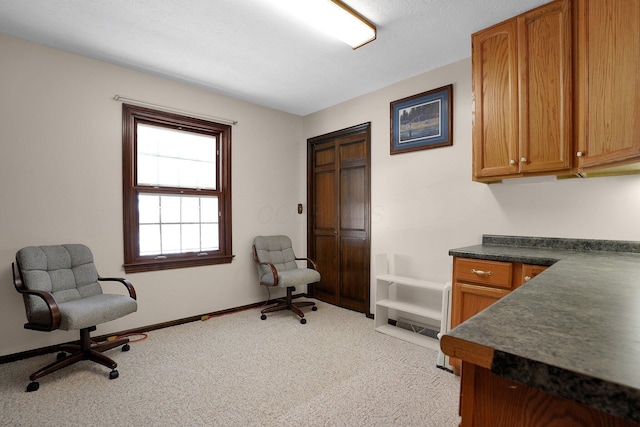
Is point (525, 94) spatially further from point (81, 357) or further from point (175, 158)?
point (81, 357)

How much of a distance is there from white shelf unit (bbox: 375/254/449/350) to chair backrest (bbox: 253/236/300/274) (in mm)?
1319

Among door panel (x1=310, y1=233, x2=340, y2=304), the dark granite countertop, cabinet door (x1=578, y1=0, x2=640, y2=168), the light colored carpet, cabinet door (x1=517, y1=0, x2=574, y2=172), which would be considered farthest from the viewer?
door panel (x1=310, y1=233, x2=340, y2=304)

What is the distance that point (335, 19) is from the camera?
91.8 inches

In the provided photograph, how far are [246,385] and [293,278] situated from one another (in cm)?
153

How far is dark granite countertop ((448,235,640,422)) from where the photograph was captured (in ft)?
1.50

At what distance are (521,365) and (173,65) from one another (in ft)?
11.9

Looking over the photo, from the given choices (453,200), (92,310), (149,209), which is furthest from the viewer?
(149,209)

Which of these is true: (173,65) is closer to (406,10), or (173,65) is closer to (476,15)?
(406,10)

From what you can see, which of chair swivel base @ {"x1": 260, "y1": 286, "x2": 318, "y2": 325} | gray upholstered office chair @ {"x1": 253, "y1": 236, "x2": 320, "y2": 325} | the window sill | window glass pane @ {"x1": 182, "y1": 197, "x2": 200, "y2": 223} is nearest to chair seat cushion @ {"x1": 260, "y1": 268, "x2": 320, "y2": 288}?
gray upholstered office chair @ {"x1": 253, "y1": 236, "x2": 320, "y2": 325}

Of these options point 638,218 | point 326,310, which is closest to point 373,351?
point 326,310

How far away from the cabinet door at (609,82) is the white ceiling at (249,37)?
2.22 ft

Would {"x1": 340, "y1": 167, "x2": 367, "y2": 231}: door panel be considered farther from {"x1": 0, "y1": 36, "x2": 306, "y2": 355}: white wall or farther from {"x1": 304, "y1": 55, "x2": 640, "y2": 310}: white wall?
{"x1": 0, "y1": 36, "x2": 306, "y2": 355}: white wall

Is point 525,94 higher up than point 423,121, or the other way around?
point 423,121

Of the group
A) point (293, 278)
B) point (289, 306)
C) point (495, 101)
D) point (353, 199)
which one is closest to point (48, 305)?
point (293, 278)
